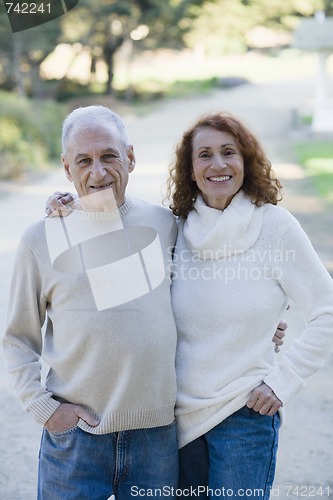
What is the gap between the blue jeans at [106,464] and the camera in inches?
94.2

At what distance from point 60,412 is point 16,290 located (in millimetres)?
422

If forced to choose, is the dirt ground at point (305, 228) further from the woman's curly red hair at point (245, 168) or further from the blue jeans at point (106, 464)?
the blue jeans at point (106, 464)

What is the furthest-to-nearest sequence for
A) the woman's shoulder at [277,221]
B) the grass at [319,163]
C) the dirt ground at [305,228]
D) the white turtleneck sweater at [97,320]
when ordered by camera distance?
the grass at [319,163] → the dirt ground at [305,228] → the woman's shoulder at [277,221] → the white turtleneck sweater at [97,320]

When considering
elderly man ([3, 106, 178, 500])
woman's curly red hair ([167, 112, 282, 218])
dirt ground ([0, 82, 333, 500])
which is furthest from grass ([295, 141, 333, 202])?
elderly man ([3, 106, 178, 500])

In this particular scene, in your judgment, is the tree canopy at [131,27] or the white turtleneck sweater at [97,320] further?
the tree canopy at [131,27]

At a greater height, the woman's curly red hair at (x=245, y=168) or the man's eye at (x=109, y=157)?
the man's eye at (x=109, y=157)

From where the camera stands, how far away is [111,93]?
35.6 meters

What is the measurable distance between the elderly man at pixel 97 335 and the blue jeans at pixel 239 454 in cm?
12

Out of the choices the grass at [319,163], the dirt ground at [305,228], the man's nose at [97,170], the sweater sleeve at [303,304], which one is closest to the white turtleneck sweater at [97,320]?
the man's nose at [97,170]

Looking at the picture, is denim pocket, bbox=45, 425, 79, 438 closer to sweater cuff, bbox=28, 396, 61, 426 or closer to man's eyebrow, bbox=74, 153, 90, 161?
sweater cuff, bbox=28, 396, 61, 426

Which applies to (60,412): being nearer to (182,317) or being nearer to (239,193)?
(182,317)

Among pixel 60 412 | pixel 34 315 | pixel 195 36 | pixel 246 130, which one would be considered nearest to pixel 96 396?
pixel 60 412

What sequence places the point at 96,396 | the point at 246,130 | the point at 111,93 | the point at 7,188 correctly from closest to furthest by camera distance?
the point at 96,396, the point at 246,130, the point at 7,188, the point at 111,93

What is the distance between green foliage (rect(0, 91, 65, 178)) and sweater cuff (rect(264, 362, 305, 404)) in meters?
14.3
